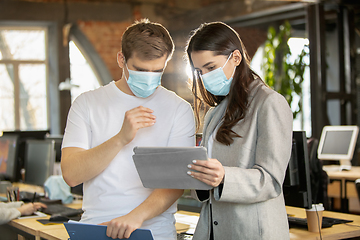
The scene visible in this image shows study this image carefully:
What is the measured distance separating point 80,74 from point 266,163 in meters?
5.60

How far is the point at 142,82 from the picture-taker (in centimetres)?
142

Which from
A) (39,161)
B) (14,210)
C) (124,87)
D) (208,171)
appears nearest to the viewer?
(208,171)

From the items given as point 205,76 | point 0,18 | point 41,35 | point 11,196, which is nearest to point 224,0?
point 41,35

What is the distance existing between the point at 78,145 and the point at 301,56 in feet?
16.0

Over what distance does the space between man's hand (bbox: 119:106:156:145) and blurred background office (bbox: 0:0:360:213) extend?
4.70 metres

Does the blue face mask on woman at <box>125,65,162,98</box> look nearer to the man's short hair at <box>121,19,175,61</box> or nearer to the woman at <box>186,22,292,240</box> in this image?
the man's short hair at <box>121,19,175,61</box>

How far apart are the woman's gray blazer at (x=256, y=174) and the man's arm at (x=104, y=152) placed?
31cm

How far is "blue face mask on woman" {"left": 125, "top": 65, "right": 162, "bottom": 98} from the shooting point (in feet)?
4.66

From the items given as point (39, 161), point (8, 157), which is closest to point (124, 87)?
point (39, 161)

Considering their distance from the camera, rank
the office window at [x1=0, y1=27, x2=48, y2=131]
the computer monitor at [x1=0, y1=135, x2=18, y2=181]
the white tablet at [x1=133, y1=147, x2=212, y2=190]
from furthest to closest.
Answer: the office window at [x1=0, y1=27, x2=48, y2=131], the computer monitor at [x1=0, y1=135, x2=18, y2=181], the white tablet at [x1=133, y1=147, x2=212, y2=190]

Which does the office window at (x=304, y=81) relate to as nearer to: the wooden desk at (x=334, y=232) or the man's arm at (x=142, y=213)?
the wooden desk at (x=334, y=232)

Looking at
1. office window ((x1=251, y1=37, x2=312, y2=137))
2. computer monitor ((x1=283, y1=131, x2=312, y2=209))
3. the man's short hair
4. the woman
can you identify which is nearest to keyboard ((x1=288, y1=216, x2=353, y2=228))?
computer monitor ((x1=283, y1=131, x2=312, y2=209))

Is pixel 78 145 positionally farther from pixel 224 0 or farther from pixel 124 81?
pixel 224 0

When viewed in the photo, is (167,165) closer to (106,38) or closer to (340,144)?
(340,144)
